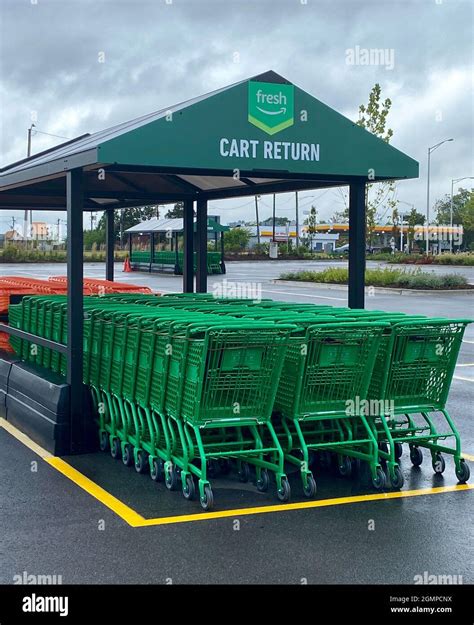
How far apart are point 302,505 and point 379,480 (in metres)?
0.77

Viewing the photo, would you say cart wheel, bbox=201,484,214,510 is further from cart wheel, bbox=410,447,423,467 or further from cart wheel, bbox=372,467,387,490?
cart wheel, bbox=410,447,423,467

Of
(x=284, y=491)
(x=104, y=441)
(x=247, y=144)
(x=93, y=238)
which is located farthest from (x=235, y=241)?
(x=284, y=491)

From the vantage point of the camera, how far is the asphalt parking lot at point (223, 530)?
17.5ft

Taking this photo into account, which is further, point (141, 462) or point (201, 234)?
point (201, 234)

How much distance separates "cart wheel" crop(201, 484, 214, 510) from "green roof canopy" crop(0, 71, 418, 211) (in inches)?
113

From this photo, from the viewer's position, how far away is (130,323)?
7.71 meters

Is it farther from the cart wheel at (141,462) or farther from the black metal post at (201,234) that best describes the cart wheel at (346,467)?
the black metal post at (201,234)

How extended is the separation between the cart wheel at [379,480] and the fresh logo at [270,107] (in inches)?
129

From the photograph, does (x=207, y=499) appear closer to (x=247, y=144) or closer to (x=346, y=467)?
(x=346, y=467)

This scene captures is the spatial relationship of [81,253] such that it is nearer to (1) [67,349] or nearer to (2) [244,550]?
(1) [67,349]

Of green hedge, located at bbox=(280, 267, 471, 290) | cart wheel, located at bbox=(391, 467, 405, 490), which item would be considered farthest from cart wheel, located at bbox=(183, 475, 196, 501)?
green hedge, located at bbox=(280, 267, 471, 290)

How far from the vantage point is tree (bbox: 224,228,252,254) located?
72000 millimetres

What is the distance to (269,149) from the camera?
325 inches
